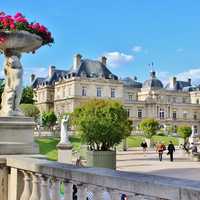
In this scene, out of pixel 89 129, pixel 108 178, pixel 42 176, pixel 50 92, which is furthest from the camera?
pixel 50 92

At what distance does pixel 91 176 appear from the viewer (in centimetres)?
361

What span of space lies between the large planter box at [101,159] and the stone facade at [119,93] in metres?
65.3

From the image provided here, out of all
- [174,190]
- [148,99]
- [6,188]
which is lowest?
[6,188]

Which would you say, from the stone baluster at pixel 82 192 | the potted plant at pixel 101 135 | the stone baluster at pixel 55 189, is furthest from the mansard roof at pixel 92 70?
the stone baluster at pixel 82 192

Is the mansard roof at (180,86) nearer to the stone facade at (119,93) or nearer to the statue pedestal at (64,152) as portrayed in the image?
the stone facade at (119,93)

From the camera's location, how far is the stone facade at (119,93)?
86.1 metres

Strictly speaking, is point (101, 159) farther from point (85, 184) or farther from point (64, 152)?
point (85, 184)

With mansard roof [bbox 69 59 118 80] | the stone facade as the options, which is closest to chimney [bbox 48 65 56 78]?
the stone facade

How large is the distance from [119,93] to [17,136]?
84.2 m

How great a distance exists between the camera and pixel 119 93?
89.8 m

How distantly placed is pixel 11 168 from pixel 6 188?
29 cm

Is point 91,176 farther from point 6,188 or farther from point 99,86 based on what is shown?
point 99,86

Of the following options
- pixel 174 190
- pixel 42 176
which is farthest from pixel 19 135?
pixel 174 190

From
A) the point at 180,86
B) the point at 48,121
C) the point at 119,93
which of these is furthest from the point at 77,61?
the point at 180,86
